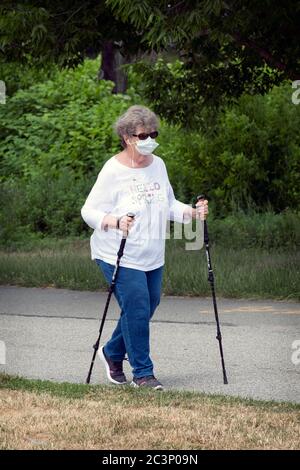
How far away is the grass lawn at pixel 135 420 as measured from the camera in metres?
6.75

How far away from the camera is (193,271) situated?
44.7ft

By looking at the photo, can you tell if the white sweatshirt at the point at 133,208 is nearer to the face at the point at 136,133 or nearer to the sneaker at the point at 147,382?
the face at the point at 136,133

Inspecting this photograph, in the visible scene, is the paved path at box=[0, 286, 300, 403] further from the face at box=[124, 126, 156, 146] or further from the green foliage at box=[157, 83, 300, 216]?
the green foliage at box=[157, 83, 300, 216]

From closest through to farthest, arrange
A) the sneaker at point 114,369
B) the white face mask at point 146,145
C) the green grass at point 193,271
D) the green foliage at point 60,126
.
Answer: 1. the white face mask at point 146,145
2. the sneaker at point 114,369
3. the green grass at point 193,271
4. the green foliage at point 60,126

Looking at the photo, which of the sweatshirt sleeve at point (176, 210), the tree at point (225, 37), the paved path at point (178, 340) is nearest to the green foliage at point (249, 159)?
the tree at point (225, 37)

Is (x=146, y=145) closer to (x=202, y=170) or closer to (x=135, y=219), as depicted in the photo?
(x=135, y=219)

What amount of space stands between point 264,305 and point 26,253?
5329mm

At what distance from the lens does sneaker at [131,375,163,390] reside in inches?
331

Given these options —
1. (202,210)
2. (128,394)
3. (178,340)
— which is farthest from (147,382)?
(178,340)

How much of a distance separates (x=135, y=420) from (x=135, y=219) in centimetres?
169

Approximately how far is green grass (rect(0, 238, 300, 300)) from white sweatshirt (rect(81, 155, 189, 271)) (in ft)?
14.2

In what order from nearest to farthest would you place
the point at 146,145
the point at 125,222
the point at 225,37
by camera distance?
the point at 125,222 < the point at 146,145 < the point at 225,37

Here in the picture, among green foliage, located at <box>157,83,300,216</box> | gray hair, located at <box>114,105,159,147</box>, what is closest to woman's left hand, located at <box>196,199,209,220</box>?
gray hair, located at <box>114,105,159,147</box>
